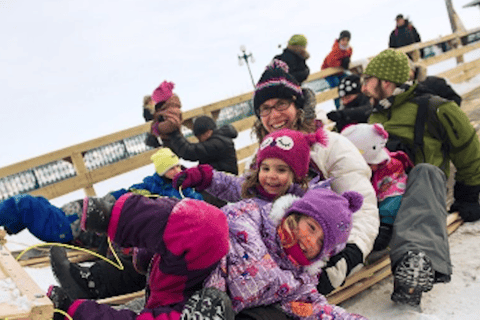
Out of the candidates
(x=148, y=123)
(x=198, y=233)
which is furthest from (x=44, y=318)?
(x=148, y=123)

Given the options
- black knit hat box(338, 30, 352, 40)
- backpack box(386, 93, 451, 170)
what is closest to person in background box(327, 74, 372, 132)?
backpack box(386, 93, 451, 170)

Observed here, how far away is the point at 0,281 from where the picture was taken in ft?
3.21

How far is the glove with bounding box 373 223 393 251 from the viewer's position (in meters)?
2.20

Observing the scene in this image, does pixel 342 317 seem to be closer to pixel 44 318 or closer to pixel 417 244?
pixel 417 244

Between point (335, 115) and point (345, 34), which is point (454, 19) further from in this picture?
point (335, 115)

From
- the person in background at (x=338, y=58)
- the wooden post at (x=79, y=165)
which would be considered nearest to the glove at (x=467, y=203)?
the wooden post at (x=79, y=165)

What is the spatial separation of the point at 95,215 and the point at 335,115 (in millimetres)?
2760

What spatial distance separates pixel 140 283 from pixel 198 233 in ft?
4.47

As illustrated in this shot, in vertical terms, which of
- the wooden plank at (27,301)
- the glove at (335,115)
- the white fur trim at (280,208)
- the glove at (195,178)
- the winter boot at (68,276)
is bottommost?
the winter boot at (68,276)

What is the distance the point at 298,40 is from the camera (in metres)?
4.93

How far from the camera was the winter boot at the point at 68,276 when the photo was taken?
1.97 m

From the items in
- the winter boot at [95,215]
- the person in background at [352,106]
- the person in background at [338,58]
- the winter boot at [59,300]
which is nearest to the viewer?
the winter boot at [95,215]

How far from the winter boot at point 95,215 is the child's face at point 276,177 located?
97cm

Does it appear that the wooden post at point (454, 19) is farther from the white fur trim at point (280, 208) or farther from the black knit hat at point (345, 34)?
the white fur trim at point (280, 208)
